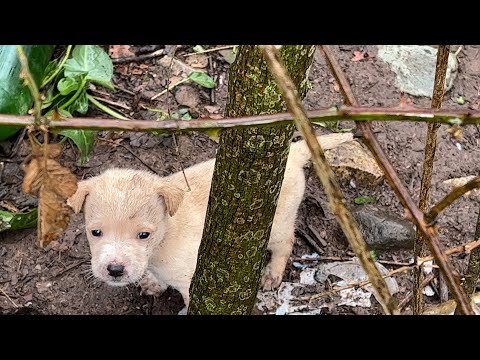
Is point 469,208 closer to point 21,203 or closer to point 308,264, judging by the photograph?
point 308,264

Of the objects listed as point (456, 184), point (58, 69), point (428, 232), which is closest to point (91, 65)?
point (58, 69)

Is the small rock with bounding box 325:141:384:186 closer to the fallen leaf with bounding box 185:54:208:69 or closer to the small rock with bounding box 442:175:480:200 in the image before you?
the small rock with bounding box 442:175:480:200

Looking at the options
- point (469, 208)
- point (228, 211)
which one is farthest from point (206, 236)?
point (469, 208)

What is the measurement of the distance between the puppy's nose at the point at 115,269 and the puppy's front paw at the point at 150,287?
78cm

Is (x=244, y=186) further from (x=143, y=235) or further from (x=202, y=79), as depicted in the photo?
(x=202, y=79)

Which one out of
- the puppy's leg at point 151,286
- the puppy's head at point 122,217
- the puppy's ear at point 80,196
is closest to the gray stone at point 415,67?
the puppy's leg at point 151,286

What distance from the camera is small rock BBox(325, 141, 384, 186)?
14.3ft

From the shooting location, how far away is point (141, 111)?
4.71 m

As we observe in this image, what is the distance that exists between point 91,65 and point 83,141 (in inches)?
26.2

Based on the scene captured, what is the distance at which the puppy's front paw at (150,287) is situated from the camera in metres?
3.88

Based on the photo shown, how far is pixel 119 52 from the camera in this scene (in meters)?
5.09

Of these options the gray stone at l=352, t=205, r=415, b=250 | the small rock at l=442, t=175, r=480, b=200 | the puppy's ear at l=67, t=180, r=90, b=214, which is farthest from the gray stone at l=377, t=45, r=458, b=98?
the puppy's ear at l=67, t=180, r=90, b=214

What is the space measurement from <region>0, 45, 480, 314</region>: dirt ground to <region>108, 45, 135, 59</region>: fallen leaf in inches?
3.9
